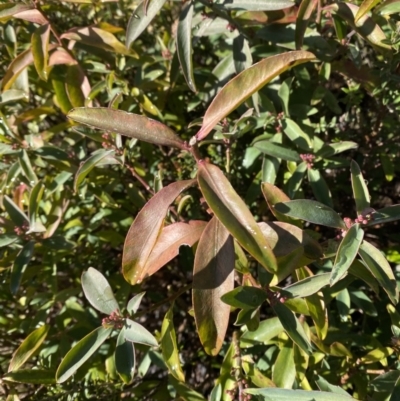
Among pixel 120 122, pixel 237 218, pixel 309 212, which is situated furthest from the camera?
pixel 309 212

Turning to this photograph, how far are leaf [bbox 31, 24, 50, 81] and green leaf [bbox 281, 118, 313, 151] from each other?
2.72 feet

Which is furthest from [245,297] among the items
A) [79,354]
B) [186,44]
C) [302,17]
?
[302,17]

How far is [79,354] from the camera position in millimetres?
1425

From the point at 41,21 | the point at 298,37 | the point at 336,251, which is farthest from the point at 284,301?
the point at 41,21

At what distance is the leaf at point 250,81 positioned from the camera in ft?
3.59

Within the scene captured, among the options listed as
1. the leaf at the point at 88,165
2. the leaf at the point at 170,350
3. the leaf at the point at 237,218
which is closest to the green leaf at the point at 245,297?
the leaf at the point at 237,218

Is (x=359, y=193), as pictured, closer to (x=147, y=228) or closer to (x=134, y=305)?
(x=147, y=228)

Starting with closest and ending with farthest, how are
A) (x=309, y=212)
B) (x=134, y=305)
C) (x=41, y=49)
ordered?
(x=309, y=212), (x=134, y=305), (x=41, y=49)

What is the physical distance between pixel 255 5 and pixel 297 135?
0.45 meters

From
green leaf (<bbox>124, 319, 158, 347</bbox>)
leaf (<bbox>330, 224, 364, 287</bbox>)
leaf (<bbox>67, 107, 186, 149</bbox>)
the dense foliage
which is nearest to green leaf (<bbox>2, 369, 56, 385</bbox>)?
the dense foliage

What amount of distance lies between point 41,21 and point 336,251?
1211 millimetres

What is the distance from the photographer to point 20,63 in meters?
1.81

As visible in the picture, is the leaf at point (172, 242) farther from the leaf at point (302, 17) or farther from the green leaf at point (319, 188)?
the leaf at point (302, 17)

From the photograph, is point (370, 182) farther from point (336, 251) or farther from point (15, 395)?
point (15, 395)
